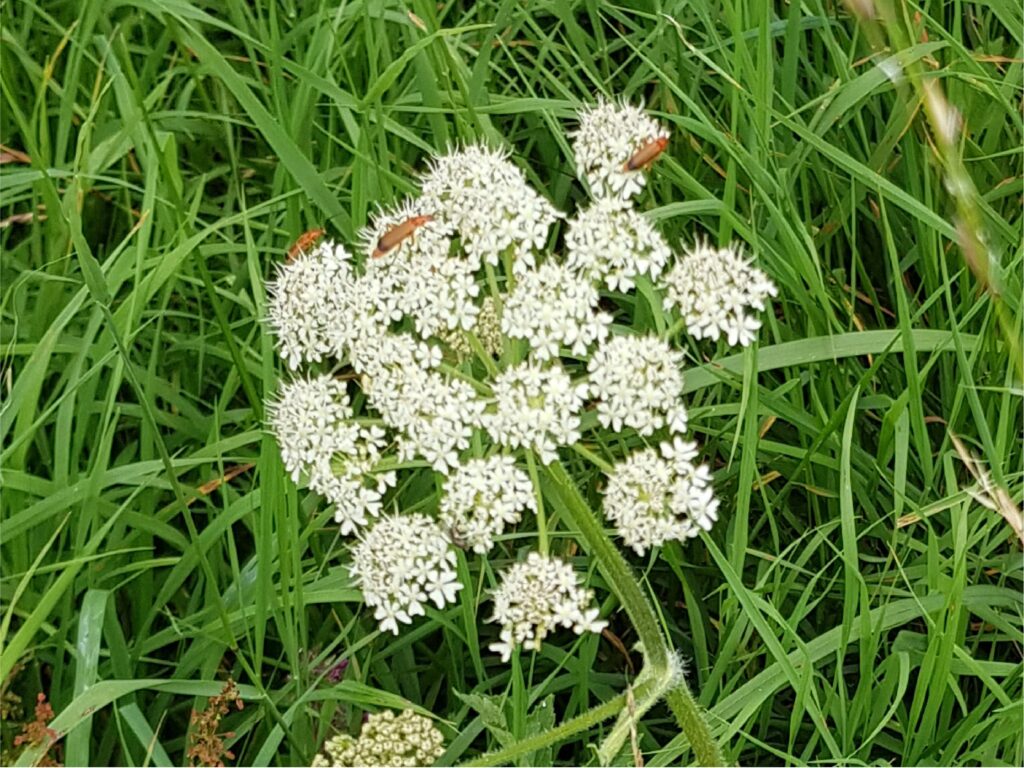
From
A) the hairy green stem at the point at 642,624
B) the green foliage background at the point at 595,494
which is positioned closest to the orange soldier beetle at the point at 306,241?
the green foliage background at the point at 595,494

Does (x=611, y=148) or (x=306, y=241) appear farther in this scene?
(x=306, y=241)

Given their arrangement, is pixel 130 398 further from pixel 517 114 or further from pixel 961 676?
A: pixel 961 676

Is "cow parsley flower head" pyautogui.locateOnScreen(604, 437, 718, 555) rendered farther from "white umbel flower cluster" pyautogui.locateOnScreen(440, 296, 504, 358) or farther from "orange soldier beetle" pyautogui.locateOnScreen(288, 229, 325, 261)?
"orange soldier beetle" pyautogui.locateOnScreen(288, 229, 325, 261)

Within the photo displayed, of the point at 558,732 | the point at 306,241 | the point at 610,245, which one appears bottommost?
the point at 558,732

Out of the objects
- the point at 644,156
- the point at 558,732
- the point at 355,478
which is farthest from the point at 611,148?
the point at 558,732

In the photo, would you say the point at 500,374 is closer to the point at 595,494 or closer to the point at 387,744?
the point at 595,494

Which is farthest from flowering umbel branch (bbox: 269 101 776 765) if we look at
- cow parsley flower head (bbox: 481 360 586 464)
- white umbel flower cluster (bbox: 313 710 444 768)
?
white umbel flower cluster (bbox: 313 710 444 768)
